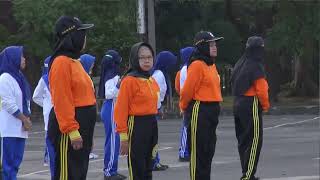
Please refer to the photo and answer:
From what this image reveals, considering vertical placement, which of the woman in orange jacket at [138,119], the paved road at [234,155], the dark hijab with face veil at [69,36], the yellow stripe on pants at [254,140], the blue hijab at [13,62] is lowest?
the paved road at [234,155]

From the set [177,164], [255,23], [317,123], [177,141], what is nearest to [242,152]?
[177,164]

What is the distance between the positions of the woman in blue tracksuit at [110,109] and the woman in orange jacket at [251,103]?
2146 millimetres

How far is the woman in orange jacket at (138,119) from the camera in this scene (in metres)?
8.62

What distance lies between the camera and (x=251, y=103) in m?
10.6

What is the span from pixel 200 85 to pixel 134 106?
1468mm

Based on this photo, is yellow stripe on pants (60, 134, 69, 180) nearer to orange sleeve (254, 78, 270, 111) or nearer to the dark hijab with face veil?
the dark hijab with face veil

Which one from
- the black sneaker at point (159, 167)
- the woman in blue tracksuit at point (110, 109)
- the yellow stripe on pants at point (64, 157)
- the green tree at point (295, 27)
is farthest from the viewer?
the green tree at point (295, 27)

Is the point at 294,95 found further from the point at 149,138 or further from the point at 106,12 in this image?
the point at 149,138

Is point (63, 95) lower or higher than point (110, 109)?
higher

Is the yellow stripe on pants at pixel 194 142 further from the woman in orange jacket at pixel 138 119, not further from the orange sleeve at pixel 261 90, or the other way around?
the orange sleeve at pixel 261 90

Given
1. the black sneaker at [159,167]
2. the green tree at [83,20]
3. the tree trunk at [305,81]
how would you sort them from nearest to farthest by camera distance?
1. the black sneaker at [159,167]
2. the green tree at [83,20]
3. the tree trunk at [305,81]

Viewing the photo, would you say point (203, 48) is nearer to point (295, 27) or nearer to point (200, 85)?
point (200, 85)

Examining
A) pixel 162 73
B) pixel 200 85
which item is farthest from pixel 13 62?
pixel 162 73

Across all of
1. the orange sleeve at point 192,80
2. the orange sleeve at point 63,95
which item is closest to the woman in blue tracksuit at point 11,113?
the orange sleeve at point 192,80
